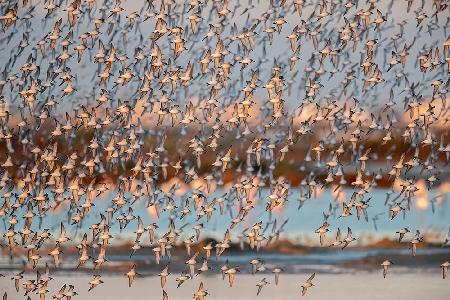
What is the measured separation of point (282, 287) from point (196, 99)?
42.0 inches

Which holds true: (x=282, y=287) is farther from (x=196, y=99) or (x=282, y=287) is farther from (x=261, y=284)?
(x=196, y=99)

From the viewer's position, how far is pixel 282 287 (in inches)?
235

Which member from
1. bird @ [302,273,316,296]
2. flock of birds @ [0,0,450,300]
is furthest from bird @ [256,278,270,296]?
bird @ [302,273,316,296]

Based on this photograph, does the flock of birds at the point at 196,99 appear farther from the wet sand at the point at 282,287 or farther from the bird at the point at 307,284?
the wet sand at the point at 282,287

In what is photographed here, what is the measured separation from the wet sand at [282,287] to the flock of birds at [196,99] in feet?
0.50

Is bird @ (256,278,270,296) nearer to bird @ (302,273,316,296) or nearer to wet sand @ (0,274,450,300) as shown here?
wet sand @ (0,274,450,300)

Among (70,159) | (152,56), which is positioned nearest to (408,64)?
(152,56)

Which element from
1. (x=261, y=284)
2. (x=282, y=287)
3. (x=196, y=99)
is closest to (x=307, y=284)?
(x=261, y=284)

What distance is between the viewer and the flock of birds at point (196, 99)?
5648 mm

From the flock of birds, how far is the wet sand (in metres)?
0.15

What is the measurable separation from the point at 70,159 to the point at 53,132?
0.15 metres

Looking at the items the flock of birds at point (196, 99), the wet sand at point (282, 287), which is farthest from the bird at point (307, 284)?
the wet sand at point (282, 287)

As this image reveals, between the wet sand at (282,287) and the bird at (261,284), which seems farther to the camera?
the wet sand at (282,287)

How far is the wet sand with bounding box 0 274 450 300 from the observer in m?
5.82
